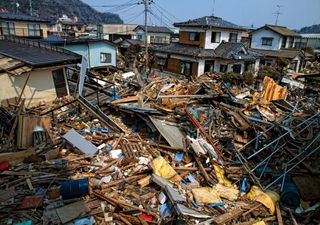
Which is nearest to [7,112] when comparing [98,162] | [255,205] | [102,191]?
[98,162]

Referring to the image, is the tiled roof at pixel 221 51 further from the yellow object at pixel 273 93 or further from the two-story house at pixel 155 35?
the two-story house at pixel 155 35

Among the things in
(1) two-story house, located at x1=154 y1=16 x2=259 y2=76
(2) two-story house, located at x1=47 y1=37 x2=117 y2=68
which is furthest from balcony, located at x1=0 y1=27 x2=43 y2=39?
(1) two-story house, located at x1=154 y1=16 x2=259 y2=76

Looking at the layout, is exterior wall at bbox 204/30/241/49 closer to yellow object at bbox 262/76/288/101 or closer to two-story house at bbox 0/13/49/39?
yellow object at bbox 262/76/288/101

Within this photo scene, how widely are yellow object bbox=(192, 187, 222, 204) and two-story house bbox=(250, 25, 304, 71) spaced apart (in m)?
28.8

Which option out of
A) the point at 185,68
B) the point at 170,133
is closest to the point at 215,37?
the point at 185,68

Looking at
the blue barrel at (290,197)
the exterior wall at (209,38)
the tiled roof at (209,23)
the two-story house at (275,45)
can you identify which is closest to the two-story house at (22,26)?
the tiled roof at (209,23)

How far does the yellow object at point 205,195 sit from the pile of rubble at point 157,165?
0.13ft

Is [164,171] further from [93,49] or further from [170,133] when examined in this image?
[93,49]

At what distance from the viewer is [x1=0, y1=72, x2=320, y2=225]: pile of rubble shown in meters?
6.50

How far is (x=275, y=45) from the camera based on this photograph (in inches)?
1357

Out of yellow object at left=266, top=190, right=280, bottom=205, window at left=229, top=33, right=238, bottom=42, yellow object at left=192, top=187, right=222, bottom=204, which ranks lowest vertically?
yellow object at left=266, top=190, right=280, bottom=205

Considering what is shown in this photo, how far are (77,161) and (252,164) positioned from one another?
734 centimetres

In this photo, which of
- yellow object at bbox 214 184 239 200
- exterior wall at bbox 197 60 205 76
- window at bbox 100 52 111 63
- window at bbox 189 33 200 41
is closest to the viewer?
yellow object at bbox 214 184 239 200

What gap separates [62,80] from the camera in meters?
14.1
